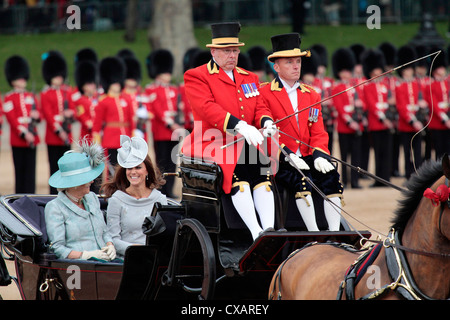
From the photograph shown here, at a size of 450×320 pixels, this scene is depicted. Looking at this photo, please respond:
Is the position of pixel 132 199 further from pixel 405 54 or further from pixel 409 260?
pixel 405 54

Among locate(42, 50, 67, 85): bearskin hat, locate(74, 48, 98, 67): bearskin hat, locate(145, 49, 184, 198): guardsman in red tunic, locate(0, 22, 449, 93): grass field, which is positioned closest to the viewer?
locate(42, 50, 67, 85): bearskin hat

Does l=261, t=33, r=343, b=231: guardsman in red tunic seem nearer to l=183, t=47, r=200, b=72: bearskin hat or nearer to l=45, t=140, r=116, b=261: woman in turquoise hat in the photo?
l=45, t=140, r=116, b=261: woman in turquoise hat

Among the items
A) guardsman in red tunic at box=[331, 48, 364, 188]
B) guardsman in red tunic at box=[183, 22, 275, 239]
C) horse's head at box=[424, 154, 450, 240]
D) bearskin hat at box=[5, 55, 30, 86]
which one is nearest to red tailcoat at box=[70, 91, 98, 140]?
bearskin hat at box=[5, 55, 30, 86]

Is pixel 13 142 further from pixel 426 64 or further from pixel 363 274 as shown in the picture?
pixel 363 274

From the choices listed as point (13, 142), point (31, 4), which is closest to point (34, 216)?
point (13, 142)

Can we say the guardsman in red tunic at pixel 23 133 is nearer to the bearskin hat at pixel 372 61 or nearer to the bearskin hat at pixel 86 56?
the bearskin hat at pixel 86 56

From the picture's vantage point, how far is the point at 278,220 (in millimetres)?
4828

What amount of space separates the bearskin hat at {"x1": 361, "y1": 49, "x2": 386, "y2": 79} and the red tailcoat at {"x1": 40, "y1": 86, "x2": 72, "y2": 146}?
14.6 ft

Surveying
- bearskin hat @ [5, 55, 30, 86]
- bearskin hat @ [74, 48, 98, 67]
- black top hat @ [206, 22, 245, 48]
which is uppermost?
black top hat @ [206, 22, 245, 48]

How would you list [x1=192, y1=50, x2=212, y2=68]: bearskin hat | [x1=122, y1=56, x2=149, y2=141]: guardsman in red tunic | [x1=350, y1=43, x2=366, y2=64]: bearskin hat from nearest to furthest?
[x1=122, y1=56, x2=149, y2=141]: guardsman in red tunic
[x1=192, y1=50, x2=212, y2=68]: bearskin hat
[x1=350, y1=43, x2=366, y2=64]: bearskin hat

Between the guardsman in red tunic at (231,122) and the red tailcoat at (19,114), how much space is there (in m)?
5.67

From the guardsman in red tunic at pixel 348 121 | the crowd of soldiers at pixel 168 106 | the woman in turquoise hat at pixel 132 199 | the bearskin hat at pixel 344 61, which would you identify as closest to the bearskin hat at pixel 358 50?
the crowd of soldiers at pixel 168 106

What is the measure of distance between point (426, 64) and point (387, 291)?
29.8 feet

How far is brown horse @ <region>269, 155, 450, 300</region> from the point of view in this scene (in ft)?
11.2
